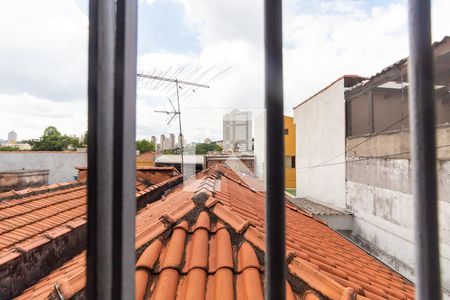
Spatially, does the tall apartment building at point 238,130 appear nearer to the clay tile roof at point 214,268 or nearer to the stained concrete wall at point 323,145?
the stained concrete wall at point 323,145

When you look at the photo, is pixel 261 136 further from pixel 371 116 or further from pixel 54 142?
pixel 54 142

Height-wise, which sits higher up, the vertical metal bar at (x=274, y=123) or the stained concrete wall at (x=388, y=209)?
the vertical metal bar at (x=274, y=123)

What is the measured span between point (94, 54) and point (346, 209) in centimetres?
1229

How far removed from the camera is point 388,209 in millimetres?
8969

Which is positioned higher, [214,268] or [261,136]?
[261,136]

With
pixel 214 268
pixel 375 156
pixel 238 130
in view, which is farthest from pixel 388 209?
pixel 238 130

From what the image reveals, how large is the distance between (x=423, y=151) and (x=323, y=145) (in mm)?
13533

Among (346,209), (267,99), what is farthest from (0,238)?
(346,209)

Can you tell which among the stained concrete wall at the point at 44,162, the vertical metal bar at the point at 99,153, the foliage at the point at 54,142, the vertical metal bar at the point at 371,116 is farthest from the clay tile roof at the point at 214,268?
the foliage at the point at 54,142

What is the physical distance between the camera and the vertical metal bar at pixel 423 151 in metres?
0.53

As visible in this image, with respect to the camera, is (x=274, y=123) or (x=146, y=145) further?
(x=146, y=145)

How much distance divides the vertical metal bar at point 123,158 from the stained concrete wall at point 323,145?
472 inches

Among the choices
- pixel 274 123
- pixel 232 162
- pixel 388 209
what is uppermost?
pixel 274 123

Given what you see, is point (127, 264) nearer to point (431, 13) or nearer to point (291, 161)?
point (431, 13)
